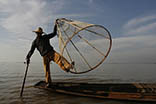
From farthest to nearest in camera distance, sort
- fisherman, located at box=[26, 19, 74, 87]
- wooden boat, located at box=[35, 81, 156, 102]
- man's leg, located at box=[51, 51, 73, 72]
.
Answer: fisherman, located at box=[26, 19, 74, 87], man's leg, located at box=[51, 51, 73, 72], wooden boat, located at box=[35, 81, 156, 102]

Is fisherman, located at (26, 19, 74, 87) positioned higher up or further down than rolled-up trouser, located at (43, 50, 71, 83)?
higher up

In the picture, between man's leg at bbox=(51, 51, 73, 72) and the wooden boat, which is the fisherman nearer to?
man's leg at bbox=(51, 51, 73, 72)

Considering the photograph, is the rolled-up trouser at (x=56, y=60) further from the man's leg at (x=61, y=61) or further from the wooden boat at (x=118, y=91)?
the wooden boat at (x=118, y=91)

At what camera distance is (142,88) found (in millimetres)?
5246

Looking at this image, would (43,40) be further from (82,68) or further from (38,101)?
(38,101)

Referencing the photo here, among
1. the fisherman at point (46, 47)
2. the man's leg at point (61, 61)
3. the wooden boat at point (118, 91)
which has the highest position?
the fisherman at point (46, 47)

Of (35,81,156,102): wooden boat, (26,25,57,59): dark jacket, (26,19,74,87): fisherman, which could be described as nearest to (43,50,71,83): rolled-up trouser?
(26,19,74,87): fisherman

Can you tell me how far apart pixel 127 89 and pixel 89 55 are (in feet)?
7.93

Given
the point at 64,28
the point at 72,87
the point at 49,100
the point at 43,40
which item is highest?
the point at 64,28

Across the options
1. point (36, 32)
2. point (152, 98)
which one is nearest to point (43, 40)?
point (36, 32)

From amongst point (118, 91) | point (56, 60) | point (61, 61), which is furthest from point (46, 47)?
point (118, 91)

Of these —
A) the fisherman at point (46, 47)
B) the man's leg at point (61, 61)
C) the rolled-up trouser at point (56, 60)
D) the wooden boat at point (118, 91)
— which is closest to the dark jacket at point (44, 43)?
the fisherman at point (46, 47)

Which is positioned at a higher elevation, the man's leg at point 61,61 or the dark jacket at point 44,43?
the dark jacket at point 44,43

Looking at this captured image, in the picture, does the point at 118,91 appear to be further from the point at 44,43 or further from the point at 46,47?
the point at 44,43
